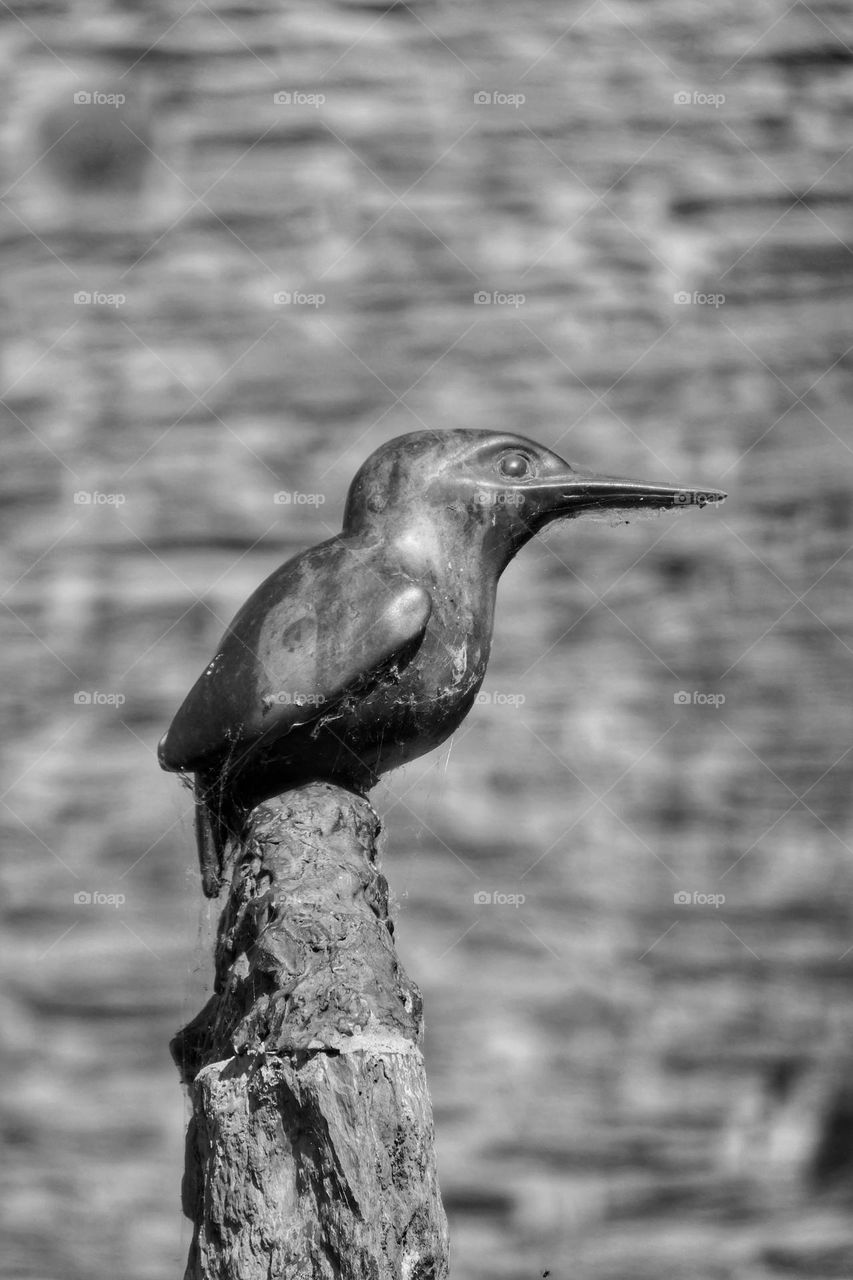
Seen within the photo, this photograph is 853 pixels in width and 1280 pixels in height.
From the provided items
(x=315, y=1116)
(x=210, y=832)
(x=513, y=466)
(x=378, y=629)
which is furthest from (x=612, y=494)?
(x=315, y=1116)

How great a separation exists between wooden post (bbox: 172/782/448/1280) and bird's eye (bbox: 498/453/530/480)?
65 cm

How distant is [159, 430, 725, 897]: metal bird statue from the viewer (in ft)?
7.81

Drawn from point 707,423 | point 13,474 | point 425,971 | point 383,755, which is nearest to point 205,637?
point 13,474

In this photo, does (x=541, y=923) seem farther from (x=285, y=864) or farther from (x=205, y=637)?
(x=285, y=864)

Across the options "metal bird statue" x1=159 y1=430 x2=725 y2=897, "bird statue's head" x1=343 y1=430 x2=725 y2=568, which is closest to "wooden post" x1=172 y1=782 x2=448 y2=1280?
"metal bird statue" x1=159 y1=430 x2=725 y2=897

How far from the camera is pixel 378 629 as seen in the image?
235cm

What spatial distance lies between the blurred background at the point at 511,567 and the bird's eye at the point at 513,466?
6.04 feet

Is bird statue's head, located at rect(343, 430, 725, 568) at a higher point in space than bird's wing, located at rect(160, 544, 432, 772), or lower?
higher

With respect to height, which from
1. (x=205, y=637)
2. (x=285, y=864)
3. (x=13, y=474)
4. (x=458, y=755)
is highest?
(x=13, y=474)

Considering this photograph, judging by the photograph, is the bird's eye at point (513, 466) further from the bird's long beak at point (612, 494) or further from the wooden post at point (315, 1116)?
the wooden post at point (315, 1116)

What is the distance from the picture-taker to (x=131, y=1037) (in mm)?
4418

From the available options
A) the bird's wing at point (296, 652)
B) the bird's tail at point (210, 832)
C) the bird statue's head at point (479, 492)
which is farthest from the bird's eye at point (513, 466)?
the bird's tail at point (210, 832)

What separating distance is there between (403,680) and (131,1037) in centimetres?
230

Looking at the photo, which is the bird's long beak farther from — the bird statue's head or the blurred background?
the blurred background
